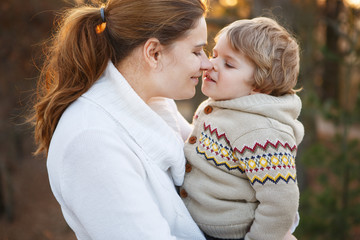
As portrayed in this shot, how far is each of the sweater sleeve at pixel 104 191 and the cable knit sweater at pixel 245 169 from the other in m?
0.47

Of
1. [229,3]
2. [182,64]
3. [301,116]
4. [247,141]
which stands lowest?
[301,116]

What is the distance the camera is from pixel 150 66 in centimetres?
175

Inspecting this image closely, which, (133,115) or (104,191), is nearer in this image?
(104,191)

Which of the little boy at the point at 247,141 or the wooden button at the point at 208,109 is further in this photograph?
the wooden button at the point at 208,109

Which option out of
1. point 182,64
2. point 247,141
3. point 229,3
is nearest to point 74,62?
point 182,64

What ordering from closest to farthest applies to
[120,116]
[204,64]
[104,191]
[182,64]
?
1. [104,191]
2. [120,116]
3. [182,64]
4. [204,64]

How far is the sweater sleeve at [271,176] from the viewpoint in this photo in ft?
5.35

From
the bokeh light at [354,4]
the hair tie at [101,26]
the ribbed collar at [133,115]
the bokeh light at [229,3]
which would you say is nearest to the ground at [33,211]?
the ribbed collar at [133,115]

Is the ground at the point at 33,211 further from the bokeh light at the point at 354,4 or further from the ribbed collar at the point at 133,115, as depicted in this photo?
the bokeh light at the point at 354,4

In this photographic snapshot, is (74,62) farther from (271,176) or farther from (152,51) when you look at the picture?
(271,176)

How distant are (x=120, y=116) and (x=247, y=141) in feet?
2.06

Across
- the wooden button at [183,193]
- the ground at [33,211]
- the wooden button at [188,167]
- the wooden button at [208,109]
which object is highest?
the wooden button at [208,109]

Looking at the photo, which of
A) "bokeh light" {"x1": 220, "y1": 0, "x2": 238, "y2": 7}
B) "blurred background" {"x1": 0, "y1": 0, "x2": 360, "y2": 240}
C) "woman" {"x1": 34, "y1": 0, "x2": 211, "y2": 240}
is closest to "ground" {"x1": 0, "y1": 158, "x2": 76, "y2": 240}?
"blurred background" {"x1": 0, "y1": 0, "x2": 360, "y2": 240}

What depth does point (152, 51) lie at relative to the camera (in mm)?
1735
